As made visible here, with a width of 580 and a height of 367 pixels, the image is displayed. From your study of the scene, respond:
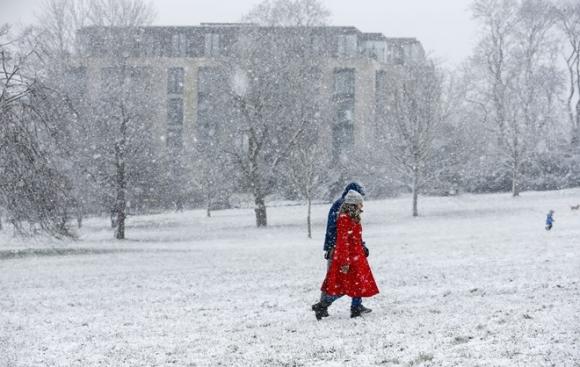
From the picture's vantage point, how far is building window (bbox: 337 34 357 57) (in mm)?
63562

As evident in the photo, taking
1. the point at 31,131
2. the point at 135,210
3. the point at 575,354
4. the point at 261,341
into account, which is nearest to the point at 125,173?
the point at 135,210

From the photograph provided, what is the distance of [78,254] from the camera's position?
27734 mm

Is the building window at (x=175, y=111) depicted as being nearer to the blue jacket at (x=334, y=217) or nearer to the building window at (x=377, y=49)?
the building window at (x=377, y=49)

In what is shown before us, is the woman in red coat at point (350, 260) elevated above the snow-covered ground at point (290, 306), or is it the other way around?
the woman in red coat at point (350, 260)

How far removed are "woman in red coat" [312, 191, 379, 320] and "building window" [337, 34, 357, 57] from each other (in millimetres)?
55672

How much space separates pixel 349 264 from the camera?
30.2ft

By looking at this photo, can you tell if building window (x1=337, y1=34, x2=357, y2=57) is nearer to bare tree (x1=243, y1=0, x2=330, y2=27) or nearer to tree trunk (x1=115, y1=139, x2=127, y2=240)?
bare tree (x1=243, y1=0, x2=330, y2=27)

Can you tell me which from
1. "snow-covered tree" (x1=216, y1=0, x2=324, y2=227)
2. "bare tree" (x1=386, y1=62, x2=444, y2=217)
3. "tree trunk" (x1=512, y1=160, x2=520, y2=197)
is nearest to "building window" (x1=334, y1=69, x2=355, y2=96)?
"bare tree" (x1=386, y1=62, x2=444, y2=217)

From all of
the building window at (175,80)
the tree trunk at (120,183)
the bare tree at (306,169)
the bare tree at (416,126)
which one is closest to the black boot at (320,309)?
the bare tree at (306,169)

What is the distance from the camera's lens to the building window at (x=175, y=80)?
6494 cm

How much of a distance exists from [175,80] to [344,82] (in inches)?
636

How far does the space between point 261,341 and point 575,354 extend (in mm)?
3701

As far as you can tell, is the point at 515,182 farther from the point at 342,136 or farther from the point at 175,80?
the point at 175,80

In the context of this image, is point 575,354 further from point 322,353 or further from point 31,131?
point 31,131
